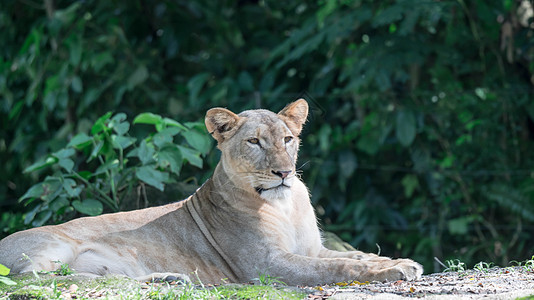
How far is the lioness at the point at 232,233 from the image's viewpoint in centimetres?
385

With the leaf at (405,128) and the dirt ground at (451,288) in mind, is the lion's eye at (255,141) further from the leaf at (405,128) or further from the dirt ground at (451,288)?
the leaf at (405,128)

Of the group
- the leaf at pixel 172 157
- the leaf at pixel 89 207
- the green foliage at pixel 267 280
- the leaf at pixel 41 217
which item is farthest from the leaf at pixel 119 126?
the green foliage at pixel 267 280

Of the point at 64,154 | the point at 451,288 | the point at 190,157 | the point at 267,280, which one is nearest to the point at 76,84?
the point at 64,154

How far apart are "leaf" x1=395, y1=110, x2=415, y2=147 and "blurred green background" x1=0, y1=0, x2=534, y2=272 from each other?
0.04 ft

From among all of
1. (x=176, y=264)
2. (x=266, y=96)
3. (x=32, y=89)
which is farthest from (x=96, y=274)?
(x=32, y=89)

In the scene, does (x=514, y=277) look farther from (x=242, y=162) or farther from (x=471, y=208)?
(x=471, y=208)

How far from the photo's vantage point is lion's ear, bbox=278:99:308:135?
14.5 feet

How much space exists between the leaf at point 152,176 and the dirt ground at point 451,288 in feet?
7.00

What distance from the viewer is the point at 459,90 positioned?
8234mm

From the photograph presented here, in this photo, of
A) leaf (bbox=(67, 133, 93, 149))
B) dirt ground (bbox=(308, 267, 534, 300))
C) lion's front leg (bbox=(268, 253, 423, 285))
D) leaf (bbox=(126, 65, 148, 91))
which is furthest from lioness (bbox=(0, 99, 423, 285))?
leaf (bbox=(126, 65, 148, 91))

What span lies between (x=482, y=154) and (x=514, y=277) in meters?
4.69

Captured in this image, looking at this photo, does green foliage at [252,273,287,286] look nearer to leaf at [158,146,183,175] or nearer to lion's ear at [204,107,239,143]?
lion's ear at [204,107,239,143]

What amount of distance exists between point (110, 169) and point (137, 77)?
3804mm

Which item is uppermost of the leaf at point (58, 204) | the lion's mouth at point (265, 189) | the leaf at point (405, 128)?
the lion's mouth at point (265, 189)
